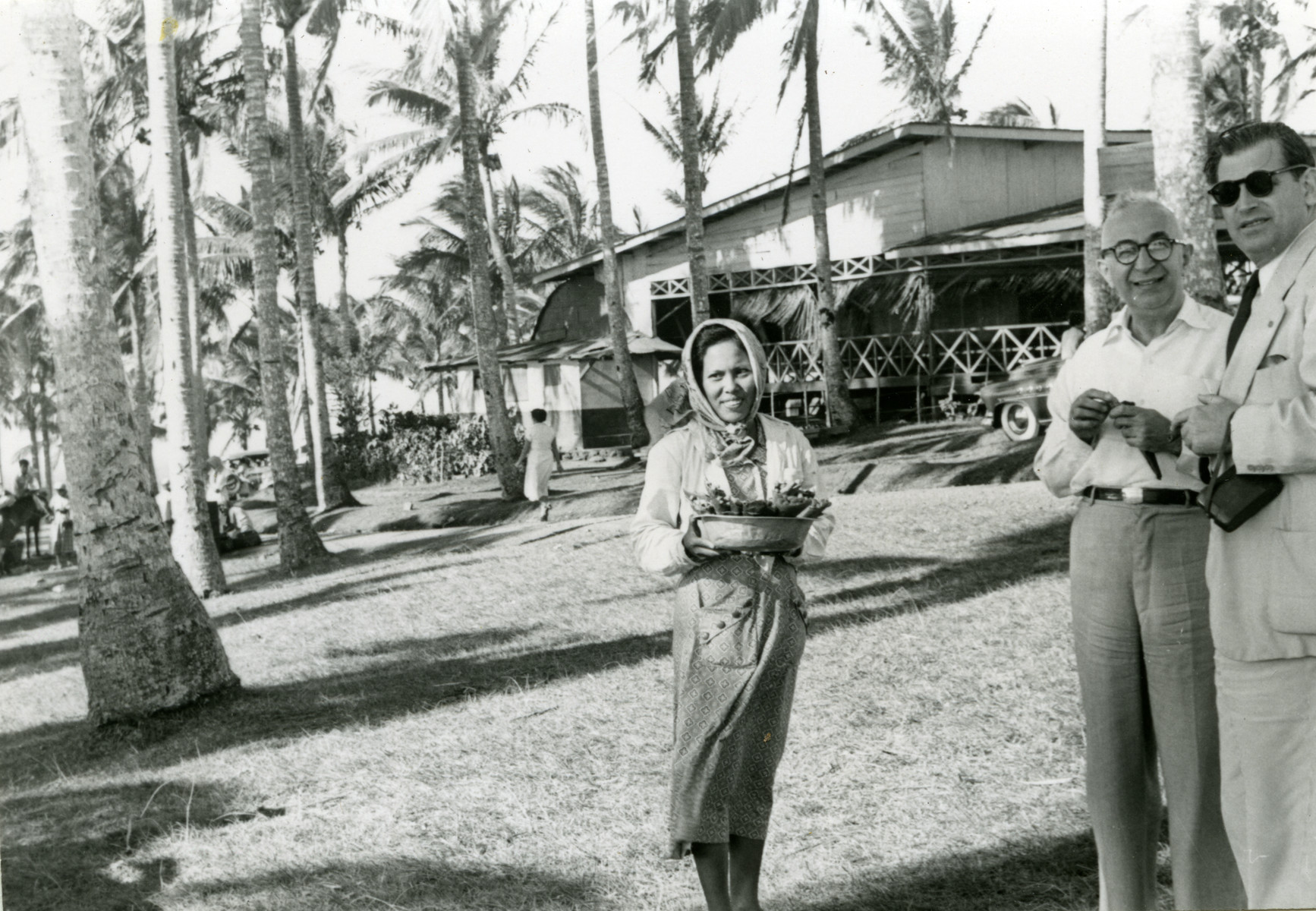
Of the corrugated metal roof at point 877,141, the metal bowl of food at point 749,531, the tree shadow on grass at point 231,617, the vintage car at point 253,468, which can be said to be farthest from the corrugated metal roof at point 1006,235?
the vintage car at point 253,468

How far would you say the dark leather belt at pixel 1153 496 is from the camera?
9.92 feet

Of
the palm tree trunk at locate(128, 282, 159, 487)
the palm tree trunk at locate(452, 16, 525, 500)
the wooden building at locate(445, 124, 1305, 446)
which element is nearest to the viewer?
the palm tree trunk at locate(452, 16, 525, 500)

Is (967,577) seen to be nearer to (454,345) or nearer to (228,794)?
(228,794)

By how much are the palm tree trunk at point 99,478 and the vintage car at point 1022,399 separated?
10041mm

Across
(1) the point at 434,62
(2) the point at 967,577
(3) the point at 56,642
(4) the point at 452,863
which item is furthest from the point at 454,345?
(4) the point at 452,863

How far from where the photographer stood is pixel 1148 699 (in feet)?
10.3

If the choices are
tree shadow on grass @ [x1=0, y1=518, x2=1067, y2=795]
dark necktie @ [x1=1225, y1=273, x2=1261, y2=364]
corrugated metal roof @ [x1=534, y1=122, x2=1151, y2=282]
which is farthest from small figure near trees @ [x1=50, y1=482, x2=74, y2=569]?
dark necktie @ [x1=1225, y1=273, x2=1261, y2=364]

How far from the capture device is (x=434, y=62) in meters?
16.0

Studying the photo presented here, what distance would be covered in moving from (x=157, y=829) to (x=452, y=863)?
5.07ft

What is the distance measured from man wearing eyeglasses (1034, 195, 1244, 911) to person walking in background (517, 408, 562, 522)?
10625mm

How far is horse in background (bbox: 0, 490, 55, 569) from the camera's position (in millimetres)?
16234

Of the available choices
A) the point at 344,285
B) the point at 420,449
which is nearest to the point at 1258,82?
the point at 420,449

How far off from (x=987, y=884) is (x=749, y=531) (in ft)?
4.90

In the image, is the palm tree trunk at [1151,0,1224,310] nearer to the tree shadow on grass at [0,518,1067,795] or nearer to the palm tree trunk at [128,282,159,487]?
the tree shadow on grass at [0,518,1067,795]
